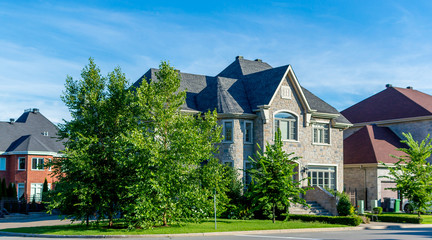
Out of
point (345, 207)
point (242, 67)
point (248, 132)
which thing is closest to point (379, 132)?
point (242, 67)

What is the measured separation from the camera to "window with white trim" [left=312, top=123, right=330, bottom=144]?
3731 cm

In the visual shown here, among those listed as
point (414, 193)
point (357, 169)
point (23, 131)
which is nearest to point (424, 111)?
point (357, 169)

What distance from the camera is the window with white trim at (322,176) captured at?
36.7 metres

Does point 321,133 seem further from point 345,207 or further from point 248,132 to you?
point 345,207

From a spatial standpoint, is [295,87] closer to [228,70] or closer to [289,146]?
[289,146]

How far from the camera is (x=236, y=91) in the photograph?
120 feet

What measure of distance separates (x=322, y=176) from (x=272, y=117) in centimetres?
668

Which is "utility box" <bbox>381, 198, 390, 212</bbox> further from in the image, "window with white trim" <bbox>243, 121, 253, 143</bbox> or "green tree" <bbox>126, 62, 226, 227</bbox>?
"green tree" <bbox>126, 62, 226, 227</bbox>

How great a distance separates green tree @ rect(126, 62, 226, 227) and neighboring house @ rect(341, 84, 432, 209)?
17.3 m

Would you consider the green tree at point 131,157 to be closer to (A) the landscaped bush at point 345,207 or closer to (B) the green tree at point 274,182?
(B) the green tree at point 274,182

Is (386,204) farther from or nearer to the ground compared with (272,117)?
nearer to the ground

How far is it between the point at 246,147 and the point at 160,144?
11.0 m

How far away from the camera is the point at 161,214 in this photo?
79.2 feet

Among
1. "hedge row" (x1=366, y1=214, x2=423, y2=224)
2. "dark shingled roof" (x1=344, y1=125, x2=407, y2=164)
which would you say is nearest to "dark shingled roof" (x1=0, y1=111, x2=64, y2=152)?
"dark shingled roof" (x1=344, y1=125, x2=407, y2=164)
